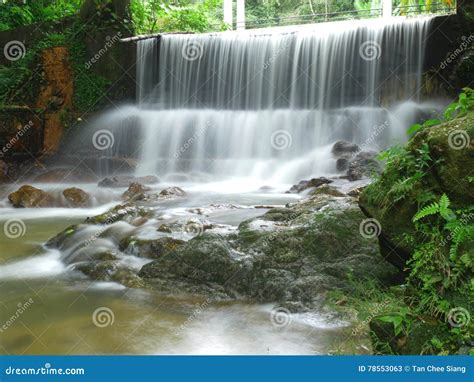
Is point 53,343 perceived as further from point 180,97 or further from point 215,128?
point 180,97

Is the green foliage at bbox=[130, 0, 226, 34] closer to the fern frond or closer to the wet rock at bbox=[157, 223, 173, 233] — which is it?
the wet rock at bbox=[157, 223, 173, 233]

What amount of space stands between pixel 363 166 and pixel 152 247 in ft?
17.0

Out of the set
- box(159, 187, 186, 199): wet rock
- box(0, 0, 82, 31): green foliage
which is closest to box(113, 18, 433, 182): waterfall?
box(159, 187, 186, 199): wet rock

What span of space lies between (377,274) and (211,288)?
155cm

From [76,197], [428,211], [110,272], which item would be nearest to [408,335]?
[428,211]

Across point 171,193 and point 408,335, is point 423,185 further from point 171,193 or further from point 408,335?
point 171,193

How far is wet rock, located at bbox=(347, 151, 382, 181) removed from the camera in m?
9.44

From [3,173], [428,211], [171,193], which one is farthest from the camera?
[3,173]

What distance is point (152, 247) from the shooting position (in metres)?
5.96

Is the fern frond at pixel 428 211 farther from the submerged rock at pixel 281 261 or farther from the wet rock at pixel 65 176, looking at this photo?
the wet rock at pixel 65 176

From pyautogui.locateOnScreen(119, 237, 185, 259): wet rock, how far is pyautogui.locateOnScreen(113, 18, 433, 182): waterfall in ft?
19.8

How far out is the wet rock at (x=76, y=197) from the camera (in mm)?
10488

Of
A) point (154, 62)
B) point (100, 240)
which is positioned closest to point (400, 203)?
point (100, 240)

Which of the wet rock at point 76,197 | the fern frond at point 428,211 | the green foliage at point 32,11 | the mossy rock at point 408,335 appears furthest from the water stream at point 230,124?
the green foliage at point 32,11
